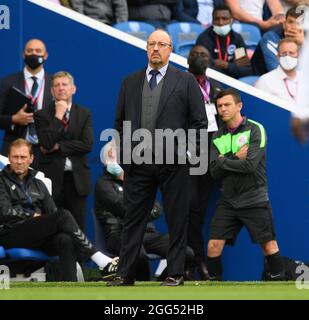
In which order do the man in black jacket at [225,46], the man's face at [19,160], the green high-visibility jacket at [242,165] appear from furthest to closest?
the man in black jacket at [225,46]
the green high-visibility jacket at [242,165]
the man's face at [19,160]

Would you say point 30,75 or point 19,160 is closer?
point 19,160

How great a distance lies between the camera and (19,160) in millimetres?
13062

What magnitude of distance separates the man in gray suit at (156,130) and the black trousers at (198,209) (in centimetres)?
252

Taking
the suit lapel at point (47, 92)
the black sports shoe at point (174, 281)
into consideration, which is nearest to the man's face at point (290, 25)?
the suit lapel at point (47, 92)

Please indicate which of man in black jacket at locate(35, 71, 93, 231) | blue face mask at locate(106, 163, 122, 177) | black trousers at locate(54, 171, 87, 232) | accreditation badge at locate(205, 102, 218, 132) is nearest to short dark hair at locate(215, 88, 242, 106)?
accreditation badge at locate(205, 102, 218, 132)

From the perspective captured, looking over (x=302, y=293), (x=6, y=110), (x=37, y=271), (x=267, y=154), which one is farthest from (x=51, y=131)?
(x=302, y=293)

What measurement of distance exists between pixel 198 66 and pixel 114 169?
1.46 meters

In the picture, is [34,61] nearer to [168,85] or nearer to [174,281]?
[168,85]

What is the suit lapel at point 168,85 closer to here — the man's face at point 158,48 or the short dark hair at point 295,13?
the man's face at point 158,48

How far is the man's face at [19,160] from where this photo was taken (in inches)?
515

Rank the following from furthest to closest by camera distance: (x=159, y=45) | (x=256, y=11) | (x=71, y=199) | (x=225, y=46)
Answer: (x=256, y=11)
(x=225, y=46)
(x=71, y=199)
(x=159, y=45)

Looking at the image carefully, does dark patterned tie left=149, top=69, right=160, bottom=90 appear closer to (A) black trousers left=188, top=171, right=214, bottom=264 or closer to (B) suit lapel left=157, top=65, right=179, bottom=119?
(B) suit lapel left=157, top=65, right=179, bottom=119

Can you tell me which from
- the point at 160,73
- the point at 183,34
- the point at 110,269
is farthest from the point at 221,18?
the point at 160,73

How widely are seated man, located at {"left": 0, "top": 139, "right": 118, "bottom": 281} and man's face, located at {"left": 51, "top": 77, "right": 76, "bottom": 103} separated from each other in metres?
1.17
